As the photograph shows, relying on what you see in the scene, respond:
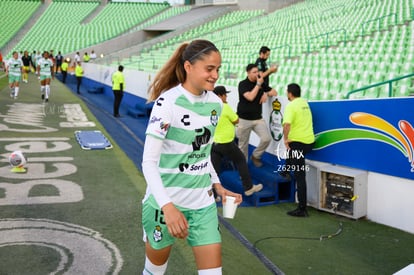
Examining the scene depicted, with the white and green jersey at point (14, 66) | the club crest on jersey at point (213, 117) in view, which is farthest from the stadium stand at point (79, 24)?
the club crest on jersey at point (213, 117)

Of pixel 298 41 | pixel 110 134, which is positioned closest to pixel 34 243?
pixel 110 134

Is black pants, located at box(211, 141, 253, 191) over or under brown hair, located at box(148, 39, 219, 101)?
under

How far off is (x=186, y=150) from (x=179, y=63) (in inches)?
21.7

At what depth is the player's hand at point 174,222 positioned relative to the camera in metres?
2.51

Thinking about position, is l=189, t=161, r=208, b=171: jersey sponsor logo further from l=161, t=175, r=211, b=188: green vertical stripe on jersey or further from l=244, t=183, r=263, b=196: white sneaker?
l=244, t=183, r=263, b=196: white sneaker

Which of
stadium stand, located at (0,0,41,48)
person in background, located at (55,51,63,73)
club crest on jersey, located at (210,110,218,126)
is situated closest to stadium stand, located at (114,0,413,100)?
club crest on jersey, located at (210,110,218,126)

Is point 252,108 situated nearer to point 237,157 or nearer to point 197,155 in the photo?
point 237,157

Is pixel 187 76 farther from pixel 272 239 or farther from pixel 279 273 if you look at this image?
pixel 272 239

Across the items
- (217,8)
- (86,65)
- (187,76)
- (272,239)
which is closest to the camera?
(187,76)

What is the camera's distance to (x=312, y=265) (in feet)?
15.9

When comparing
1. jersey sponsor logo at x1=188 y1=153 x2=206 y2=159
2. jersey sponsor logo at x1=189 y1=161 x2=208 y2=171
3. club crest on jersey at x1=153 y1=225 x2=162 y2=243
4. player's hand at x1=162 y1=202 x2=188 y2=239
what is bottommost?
club crest on jersey at x1=153 y1=225 x2=162 y2=243

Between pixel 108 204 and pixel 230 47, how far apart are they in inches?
683

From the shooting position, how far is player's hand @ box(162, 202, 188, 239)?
2512 millimetres

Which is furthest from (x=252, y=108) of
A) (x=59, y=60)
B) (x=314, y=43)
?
(x=59, y=60)
